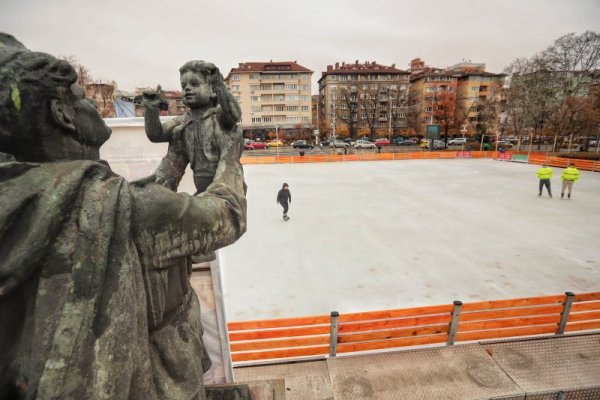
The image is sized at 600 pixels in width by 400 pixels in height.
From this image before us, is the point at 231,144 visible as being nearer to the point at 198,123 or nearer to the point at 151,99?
the point at 198,123

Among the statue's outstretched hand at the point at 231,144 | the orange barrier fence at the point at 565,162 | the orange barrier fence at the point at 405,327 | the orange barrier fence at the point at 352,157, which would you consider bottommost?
the orange barrier fence at the point at 405,327

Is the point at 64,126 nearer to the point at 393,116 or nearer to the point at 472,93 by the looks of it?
the point at 393,116

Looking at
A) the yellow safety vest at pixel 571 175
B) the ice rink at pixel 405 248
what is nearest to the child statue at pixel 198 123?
the ice rink at pixel 405 248

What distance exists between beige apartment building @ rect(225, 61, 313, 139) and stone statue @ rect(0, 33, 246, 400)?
55.2m

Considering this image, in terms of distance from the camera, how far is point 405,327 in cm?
479

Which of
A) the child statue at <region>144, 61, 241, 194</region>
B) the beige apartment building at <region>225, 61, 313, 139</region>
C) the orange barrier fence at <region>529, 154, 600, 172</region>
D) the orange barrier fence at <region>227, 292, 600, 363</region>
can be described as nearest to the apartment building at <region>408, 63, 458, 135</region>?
the beige apartment building at <region>225, 61, 313, 139</region>

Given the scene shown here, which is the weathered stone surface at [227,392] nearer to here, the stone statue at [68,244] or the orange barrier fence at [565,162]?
the stone statue at [68,244]

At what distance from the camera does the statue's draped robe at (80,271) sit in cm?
85

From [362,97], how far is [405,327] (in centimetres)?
6075

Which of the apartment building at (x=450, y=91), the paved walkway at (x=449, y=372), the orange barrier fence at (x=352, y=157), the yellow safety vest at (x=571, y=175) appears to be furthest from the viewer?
the apartment building at (x=450, y=91)

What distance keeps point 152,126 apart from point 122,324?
125 cm

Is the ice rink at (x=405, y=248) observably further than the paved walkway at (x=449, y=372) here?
Yes

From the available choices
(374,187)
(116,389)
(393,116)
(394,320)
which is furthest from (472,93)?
(116,389)

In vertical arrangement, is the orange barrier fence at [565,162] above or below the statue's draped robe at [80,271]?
below
